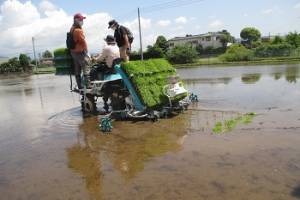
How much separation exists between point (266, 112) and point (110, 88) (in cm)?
428

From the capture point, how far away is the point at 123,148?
22.4ft

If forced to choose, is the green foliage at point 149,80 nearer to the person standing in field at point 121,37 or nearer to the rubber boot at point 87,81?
the person standing in field at point 121,37

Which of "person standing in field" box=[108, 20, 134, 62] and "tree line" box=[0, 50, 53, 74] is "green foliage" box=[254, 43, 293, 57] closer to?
"tree line" box=[0, 50, 53, 74]

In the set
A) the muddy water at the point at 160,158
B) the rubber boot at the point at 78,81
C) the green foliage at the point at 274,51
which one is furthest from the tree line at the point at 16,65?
the muddy water at the point at 160,158

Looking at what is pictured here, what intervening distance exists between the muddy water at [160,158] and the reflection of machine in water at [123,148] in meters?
0.02

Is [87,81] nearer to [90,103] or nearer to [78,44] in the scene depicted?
[90,103]

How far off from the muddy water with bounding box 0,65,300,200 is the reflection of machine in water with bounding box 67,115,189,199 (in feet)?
0.06

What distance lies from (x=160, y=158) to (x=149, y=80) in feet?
12.0

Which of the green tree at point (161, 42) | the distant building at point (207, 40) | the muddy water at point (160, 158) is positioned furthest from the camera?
the distant building at point (207, 40)

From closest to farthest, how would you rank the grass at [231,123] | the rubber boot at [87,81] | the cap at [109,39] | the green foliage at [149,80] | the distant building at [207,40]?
Result: the grass at [231,123], the green foliage at [149,80], the cap at [109,39], the rubber boot at [87,81], the distant building at [207,40]

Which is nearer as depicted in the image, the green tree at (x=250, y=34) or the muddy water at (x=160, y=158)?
the muddy water at (x=160, y=158)

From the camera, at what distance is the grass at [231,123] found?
24.7 ft

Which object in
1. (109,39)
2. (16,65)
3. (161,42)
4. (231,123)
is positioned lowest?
(231,123)

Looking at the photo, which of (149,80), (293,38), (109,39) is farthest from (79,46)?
(293,38)
